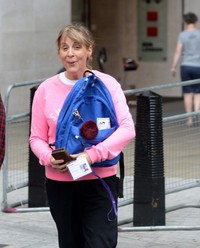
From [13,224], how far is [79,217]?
9.06 ft

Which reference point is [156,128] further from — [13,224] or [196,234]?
[13,224]

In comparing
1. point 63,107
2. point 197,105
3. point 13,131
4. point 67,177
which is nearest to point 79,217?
point 67,177

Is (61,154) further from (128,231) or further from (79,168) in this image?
(128,231)

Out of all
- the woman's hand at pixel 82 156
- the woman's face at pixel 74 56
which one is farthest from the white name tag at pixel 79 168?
the woman's face at pixel 74 56

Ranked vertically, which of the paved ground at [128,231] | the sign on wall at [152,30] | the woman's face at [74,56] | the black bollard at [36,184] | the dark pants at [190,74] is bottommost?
the paved ground at [128,231]

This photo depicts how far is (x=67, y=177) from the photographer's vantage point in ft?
16.8

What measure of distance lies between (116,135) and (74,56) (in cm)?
55

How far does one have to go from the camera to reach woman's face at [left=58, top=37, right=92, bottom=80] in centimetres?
518

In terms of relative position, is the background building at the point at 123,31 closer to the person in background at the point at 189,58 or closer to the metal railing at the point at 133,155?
the person in background at the point at 189,58

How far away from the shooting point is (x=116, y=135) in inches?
200

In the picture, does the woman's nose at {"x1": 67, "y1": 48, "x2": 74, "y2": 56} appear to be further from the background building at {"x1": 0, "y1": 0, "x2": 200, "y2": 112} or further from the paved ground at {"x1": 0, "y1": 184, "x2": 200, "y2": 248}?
the background building at {"x1": 0, "y1": 0, "x2": 200, "y2": 112}

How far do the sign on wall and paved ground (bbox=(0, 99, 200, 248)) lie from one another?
32.6 ft

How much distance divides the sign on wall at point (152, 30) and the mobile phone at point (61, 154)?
1349 centimetres

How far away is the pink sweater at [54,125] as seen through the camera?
507cm
